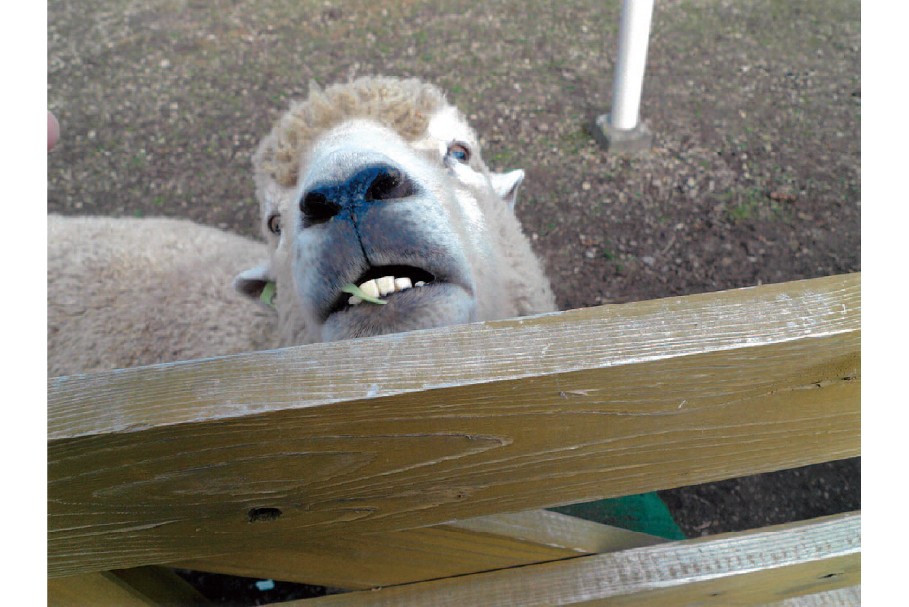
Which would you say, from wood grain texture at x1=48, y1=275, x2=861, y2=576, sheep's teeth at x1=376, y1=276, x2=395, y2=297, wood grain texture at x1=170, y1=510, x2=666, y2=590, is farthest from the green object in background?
wood grain texture at x1=48, y1=275, x2=861, y2=576

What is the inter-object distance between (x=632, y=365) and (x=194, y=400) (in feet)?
2.16

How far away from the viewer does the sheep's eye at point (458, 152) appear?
2071 millimetres

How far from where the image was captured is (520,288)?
2.17m

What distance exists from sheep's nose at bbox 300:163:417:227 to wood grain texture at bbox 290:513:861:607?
1008 mm

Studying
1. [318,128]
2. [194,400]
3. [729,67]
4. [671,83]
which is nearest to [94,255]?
[318,128]

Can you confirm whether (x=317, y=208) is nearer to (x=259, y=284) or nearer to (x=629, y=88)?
(x=259, y=284)

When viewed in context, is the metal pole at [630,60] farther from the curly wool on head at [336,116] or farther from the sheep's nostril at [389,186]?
the sheep's nostril at [389,186]

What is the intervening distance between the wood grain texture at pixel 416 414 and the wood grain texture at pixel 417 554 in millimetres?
378

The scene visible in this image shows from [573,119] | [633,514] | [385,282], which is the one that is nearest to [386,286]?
[385,282]

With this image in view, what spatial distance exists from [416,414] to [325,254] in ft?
2.43

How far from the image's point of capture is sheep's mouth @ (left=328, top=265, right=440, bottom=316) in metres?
1.47

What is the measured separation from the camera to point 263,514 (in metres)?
0.91

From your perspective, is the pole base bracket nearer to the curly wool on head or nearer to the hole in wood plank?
the curly wool on head

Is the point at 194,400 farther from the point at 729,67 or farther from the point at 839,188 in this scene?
the point at 729,67
